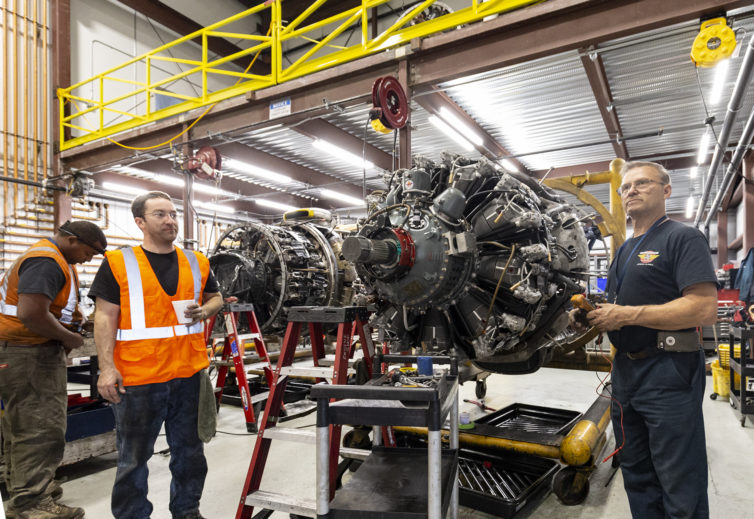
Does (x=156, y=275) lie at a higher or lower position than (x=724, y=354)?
higher

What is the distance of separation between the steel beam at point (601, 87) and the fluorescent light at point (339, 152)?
3826mm

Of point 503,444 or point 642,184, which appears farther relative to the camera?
point 503,444

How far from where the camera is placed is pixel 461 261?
9.20 feet

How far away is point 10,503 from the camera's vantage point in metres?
2.65

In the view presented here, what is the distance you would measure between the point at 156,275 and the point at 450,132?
18.5 feet

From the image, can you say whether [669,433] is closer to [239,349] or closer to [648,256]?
[648,256]

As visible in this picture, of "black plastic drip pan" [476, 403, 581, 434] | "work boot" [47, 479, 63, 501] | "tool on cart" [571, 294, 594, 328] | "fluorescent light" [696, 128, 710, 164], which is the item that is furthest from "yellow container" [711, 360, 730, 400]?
"work boot" [47, 479, 63, 501]

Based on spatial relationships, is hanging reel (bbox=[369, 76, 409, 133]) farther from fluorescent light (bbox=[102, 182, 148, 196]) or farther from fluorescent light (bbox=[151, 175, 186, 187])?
fluorescent light (bbox=[102, 182, 148, 196])

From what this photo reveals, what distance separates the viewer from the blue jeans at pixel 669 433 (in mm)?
2023

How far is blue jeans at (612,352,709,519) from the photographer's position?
202cm

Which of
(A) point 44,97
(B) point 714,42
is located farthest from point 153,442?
(A) point 44,97

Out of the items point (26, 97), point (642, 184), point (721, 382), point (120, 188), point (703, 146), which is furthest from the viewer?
point (120, 188)

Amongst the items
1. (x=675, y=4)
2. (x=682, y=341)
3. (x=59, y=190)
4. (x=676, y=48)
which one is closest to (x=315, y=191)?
(x=59, y=190)

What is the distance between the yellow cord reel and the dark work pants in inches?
201
